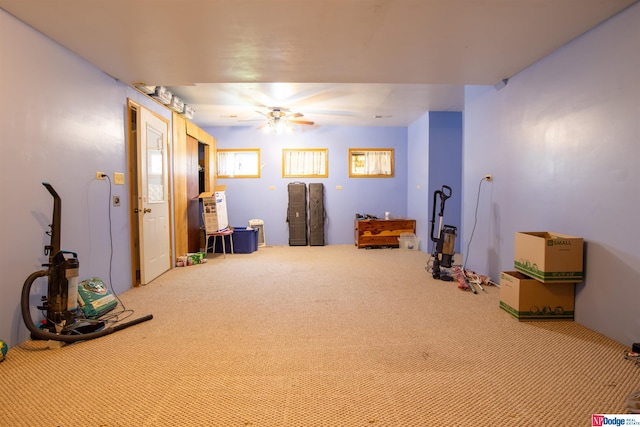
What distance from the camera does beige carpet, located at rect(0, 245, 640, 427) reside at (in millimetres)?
1547

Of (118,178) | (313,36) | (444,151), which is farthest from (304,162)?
(313,36)

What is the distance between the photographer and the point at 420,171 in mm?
6391

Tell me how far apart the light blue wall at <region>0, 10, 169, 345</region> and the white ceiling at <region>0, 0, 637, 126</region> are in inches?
8.1

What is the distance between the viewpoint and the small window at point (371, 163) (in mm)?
7109

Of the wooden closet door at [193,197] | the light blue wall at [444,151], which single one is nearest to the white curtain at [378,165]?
the light blue wall at [444,151]

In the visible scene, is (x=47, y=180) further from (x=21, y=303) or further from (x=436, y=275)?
(x=436, y=275)

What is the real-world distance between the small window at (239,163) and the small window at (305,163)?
0.66 meters

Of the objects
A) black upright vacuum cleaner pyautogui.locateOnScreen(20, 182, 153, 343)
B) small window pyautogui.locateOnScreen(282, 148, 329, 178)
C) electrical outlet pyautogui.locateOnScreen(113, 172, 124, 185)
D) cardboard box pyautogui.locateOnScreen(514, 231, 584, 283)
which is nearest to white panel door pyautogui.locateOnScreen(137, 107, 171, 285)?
electrical outlet pyautogui.locateOnScreen(113, 172, 124, 185)

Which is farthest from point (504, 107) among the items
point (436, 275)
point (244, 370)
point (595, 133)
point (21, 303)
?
point (21, 303)

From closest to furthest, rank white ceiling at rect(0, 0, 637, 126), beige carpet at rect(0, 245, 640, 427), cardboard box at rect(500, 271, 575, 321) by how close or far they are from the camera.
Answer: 1. beige carpet at rect(0, 245, 640, 427)
2. white ceiling at rect(0, 0, 637, 126)
3. cardboard box at rect(500, 271, 575, 321)

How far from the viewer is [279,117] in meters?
5.48
